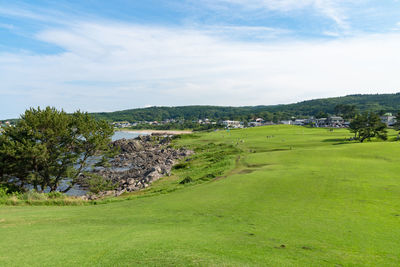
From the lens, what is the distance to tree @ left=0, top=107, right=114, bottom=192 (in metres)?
27.2

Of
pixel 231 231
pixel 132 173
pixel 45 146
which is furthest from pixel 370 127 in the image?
pixel 45 146

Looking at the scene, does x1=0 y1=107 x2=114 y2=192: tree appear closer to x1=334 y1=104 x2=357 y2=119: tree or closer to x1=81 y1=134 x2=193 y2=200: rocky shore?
x1=81 y1=134 x2=193 y2=200: rocky shore

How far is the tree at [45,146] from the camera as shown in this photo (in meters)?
27.2

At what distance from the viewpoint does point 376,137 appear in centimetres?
6550

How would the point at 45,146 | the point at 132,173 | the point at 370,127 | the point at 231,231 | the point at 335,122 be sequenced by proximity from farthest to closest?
the point at 335,122 → the point at 370,127 → the point at 132,173 → the point at 45,146 → the point at 231,231

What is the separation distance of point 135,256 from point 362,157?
4040 cm

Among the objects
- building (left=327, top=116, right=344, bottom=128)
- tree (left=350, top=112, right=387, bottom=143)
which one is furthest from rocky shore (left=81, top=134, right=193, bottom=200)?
building (left=327, top=116, right=344, bottom=128)

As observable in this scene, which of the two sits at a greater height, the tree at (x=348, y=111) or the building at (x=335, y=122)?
the tree at (x=348, y=111)

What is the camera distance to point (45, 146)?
28.3 metres

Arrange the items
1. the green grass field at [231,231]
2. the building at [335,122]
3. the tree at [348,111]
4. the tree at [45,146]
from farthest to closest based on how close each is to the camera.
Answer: the tree at [348,111] < the building at [335,122] < the tree at [45,146] < the green grass field at [231,231]

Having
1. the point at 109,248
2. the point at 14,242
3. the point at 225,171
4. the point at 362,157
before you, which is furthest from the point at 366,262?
the point at 362,157

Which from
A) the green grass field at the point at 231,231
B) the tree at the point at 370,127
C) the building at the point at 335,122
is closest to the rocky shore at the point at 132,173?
the green grass field at the point at 231,231

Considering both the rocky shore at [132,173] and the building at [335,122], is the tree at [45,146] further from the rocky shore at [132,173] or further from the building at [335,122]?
the building at [335,122]

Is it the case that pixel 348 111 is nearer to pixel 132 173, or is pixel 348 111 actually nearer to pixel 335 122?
pixel 335 122
